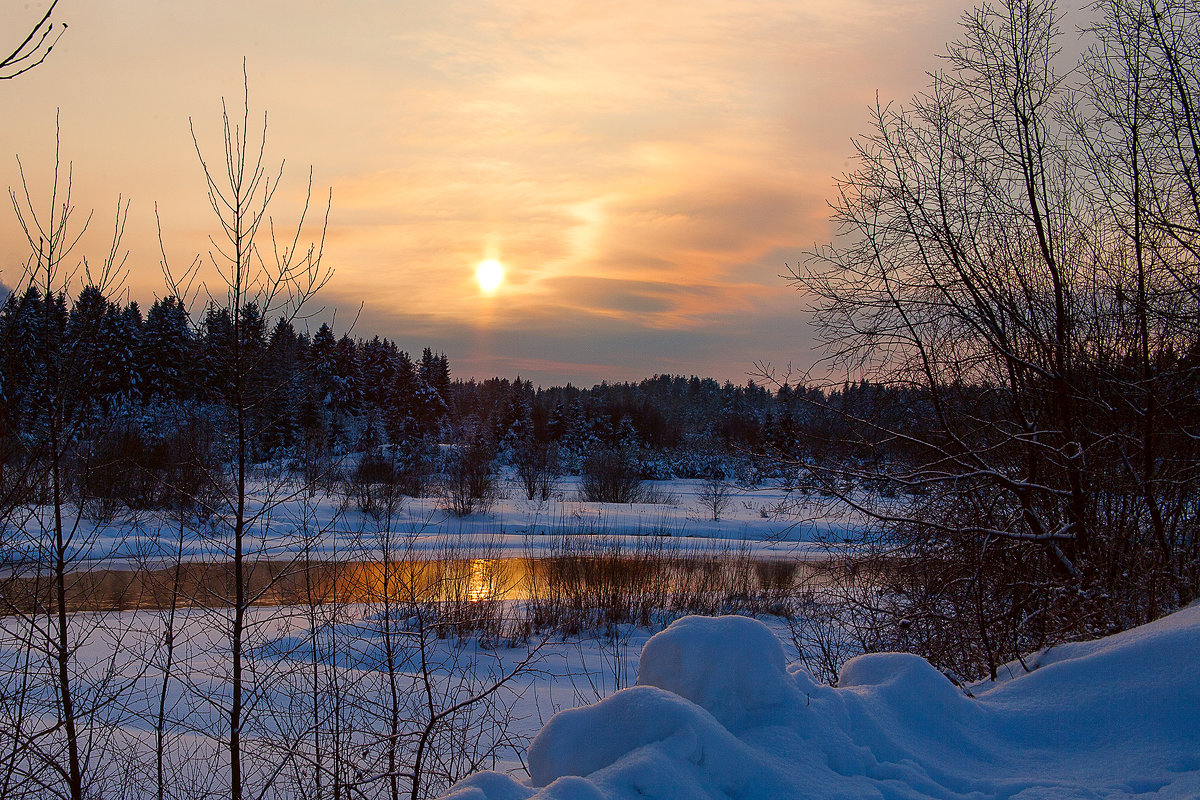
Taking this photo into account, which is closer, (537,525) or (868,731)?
(868,731)

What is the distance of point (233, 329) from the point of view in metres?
4.65

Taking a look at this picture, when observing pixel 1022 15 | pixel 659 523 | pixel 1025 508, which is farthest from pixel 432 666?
pixel 659 523

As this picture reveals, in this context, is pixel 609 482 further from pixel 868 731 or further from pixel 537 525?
pixel 868 731

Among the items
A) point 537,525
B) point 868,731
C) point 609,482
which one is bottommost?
point 537,525

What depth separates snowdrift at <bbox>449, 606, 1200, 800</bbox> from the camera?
2.37 m

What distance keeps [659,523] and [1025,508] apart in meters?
15.7

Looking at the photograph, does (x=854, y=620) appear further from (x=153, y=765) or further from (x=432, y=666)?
(x=153, y=765)

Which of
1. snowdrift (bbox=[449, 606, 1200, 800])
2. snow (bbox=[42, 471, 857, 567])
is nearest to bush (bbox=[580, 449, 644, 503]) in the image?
snow (bbox=[42, 471, 857, 567])

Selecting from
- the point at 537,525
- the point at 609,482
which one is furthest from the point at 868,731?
the point at 609,482

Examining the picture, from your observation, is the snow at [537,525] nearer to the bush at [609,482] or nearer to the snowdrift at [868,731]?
the bush at [609,482]

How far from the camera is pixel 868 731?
282cm

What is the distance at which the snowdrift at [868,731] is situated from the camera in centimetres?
237

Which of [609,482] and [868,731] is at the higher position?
[868,731]

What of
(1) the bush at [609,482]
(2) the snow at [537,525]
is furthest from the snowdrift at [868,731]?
(1) the bush at [609,482]
